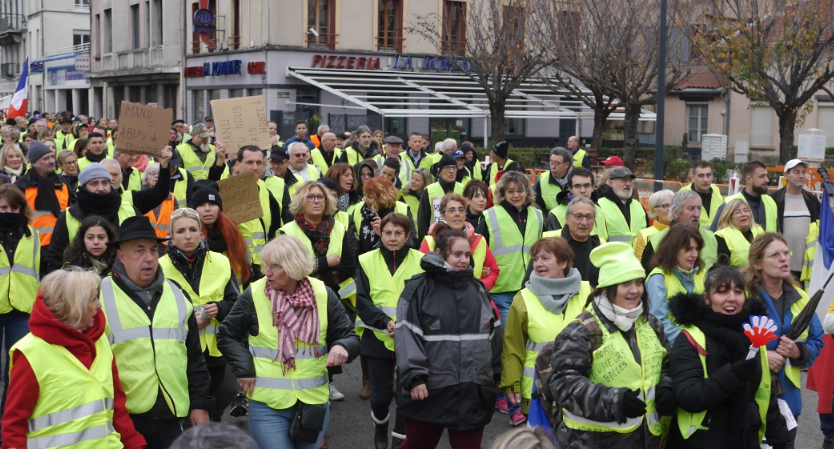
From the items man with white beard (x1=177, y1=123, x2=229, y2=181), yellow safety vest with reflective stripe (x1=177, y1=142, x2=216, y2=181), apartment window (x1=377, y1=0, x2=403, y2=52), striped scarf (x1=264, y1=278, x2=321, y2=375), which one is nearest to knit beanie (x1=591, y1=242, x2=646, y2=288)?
striped scarf (x1=264, y1=278, x2=321, y2=375)

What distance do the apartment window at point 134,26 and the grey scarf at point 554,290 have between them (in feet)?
141

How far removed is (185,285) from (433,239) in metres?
2.06

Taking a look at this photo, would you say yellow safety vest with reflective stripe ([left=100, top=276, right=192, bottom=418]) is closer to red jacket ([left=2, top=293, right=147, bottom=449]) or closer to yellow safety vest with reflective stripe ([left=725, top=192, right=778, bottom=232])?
red jacket ([left=2, top=293, right=147, bottom=449])

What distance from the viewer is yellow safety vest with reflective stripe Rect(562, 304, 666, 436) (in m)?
3.90

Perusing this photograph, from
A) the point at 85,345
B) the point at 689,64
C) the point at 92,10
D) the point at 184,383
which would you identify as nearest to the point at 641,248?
the point at 184,383

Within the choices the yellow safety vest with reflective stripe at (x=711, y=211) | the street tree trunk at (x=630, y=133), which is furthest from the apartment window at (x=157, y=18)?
the yellow safety vest with reflective stripe at (x=711, y=211)

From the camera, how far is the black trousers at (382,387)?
19.2 feet

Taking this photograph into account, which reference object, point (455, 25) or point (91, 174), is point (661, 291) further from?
point (455, 25)

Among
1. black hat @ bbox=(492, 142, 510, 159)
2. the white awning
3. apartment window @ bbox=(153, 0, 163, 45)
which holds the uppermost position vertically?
apartment window @ bbox=(153, 0, 163, 45)

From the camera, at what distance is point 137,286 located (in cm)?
443

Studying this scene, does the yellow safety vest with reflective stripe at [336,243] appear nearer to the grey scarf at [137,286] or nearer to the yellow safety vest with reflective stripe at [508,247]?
the yellow safety vest with reflective stripe at [508,247]

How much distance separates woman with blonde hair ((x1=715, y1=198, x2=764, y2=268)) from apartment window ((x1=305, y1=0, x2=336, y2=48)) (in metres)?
27.4

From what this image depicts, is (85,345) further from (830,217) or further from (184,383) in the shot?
(830,217)

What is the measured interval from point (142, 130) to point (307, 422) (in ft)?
13.7
